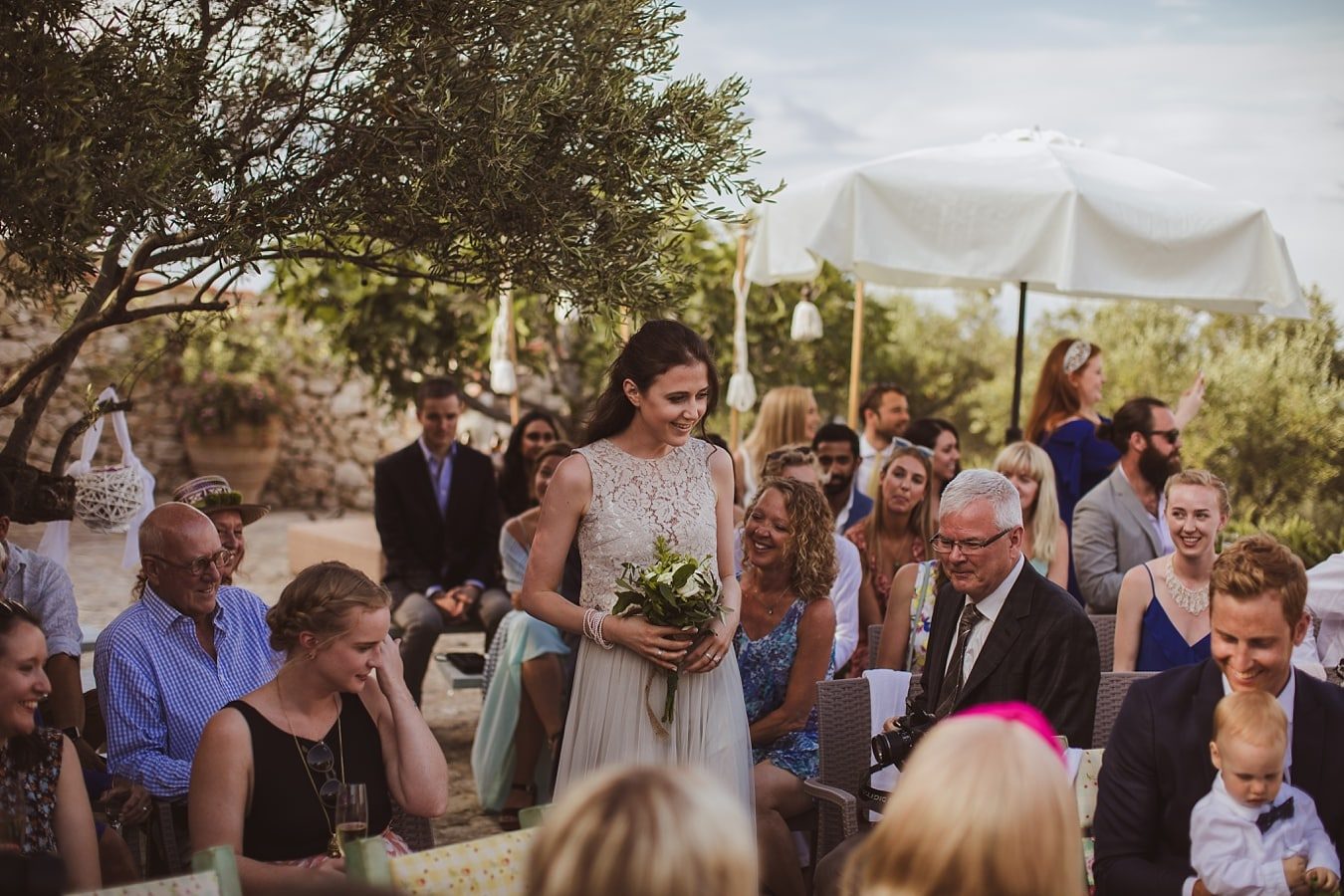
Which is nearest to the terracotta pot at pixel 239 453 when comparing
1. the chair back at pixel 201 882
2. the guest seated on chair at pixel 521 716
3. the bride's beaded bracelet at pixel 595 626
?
the guest seated on chair at pixel 521 716

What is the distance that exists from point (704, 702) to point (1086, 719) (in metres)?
1.16

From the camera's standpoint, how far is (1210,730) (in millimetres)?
3076

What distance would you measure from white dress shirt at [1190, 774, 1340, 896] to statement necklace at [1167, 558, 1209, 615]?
6.43 feet

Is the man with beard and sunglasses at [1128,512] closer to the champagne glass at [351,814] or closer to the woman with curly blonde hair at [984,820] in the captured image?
the champagne glass at [351,814]

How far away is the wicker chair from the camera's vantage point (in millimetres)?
4176

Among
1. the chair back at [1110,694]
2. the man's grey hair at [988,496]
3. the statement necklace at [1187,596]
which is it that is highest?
the man's grey hair at [988,496]

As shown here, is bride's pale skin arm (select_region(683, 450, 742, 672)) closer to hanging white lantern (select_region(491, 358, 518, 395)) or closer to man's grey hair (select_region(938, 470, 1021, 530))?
man's grey hair (select_region(938, 470, 1021, 530))

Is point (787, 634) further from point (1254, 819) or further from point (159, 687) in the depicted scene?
point (159, 687)

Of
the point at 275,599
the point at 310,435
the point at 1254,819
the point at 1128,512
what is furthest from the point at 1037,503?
the point at 310,435

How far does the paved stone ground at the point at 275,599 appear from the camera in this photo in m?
6.30

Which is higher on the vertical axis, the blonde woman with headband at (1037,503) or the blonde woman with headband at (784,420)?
the blonde woman with headband at (784,420)

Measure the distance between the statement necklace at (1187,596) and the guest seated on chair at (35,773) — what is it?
385cm

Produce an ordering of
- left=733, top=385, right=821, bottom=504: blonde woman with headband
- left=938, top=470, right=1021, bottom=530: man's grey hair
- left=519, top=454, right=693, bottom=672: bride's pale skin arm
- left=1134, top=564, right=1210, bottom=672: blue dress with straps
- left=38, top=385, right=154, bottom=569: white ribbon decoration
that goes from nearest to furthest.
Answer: left=938, top=470, right=1021, bottom=530: man's grey hair → left=519, top=454, right=693, bottom=672: bride's pale skin arm → left=1134, top=564, right=1210, bottom=672: blue dress with straps → left=38, top=385, right=154, bottom=569: white ribbon decoration → left=733, top=385, right=821, bottom=504: blonde woman with headband

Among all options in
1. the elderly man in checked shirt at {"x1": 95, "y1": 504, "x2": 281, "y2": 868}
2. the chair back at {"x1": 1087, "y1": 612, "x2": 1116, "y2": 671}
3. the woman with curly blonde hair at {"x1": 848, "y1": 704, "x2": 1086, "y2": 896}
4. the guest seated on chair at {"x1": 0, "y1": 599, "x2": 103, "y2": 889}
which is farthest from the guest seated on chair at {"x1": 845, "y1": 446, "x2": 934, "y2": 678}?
the woman with curly blonde hair at {"x1": 848, "y1": 704, "x2": 1086, "y2": 896}
